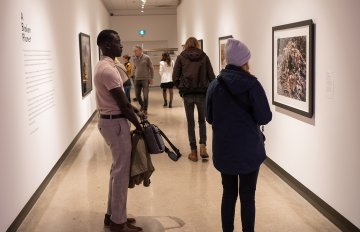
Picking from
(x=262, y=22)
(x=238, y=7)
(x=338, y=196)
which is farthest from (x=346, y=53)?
(x=238, y=7)

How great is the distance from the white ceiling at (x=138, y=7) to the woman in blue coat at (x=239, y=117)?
1422 centimetres

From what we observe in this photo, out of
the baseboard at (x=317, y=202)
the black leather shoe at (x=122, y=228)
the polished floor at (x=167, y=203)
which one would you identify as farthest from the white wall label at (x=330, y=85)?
the black leather shoe at (x=122, y=228)

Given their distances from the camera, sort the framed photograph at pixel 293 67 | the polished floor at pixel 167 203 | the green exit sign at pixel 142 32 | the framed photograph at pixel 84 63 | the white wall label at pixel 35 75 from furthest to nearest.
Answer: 1. the green exit sign at pixel 142 32
2. the framed photograph at pixel 84 63
3. the white wall label at pixel 35 75
4. the framed photograph at pixel 293 67
5. the polished floor at pixel 167 203

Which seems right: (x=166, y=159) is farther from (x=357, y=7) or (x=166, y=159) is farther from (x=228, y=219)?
(x=357, y=7)

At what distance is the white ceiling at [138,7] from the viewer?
55.5 feet

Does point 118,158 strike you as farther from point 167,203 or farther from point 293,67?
point 293,67

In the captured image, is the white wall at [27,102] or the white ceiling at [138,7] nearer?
the white wall at [27,102]

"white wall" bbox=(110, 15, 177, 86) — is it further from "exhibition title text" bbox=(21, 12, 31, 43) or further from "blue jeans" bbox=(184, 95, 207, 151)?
"exhibition title text" bbox=(21, 12, 31, 43)

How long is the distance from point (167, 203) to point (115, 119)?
4.39 feet

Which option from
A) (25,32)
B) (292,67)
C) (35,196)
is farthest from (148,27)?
(35,196)

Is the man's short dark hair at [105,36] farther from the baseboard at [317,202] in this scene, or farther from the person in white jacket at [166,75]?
the person in white jacket at [166,75]

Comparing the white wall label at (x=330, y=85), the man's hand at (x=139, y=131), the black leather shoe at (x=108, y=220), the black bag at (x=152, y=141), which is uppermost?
the white wall label at (x=330, y=85)

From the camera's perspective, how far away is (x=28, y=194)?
14.2ft

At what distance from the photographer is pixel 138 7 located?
62.4 feet
